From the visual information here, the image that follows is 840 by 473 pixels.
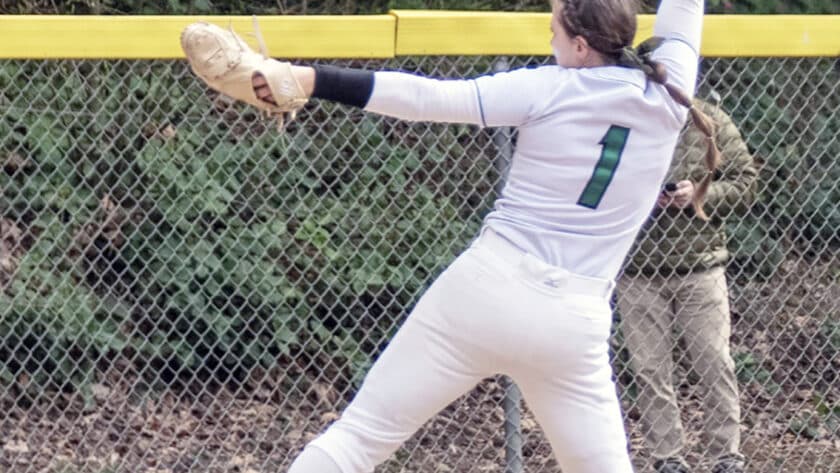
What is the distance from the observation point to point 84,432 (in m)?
6.02

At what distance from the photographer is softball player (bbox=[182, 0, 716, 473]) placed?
3.55 metres

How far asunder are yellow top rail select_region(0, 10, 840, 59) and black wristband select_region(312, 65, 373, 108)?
899 millimetres

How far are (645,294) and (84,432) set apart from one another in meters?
2.29

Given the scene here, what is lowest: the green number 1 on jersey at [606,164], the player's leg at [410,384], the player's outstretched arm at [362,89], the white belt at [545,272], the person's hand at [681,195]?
the person's hand at [681,195]

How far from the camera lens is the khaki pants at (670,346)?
5.38 meters

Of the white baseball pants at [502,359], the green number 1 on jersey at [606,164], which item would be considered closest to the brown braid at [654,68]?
the green number 1 on jersey at [606,164]

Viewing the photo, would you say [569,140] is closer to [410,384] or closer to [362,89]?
[362,89]

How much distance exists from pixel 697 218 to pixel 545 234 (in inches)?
71.4

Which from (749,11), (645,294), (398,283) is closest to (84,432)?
(398,283)

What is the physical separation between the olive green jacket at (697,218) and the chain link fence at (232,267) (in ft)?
1.41

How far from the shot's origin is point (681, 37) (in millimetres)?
3842

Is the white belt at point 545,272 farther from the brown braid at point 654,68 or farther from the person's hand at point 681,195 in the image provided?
the person's hand at point 681,195

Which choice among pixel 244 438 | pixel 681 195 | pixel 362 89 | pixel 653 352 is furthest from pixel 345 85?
pixel 244 438

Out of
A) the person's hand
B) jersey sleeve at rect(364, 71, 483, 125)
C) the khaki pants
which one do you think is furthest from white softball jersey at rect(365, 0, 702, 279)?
the khaki pants
